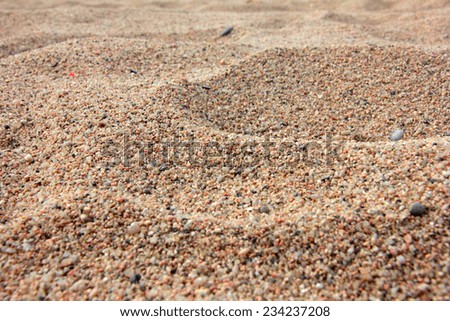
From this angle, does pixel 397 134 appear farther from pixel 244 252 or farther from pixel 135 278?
pixel 135 278

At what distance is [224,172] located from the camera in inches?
80.1

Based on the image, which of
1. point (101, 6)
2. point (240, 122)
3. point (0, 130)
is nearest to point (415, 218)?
point (240, 122)

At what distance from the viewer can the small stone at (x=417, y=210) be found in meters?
1.62

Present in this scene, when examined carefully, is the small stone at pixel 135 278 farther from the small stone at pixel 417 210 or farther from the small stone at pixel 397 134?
the small stone at pixel 397 134

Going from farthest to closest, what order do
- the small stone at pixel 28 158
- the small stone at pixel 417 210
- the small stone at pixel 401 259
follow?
1. the small stone at pixel 28 158
2. the small stone at pixel 417 210
3. the small stone at pixel 401 259

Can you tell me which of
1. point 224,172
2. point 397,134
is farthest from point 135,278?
point 397,134

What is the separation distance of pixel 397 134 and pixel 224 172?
1.03 meters

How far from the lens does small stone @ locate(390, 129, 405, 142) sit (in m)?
2.23

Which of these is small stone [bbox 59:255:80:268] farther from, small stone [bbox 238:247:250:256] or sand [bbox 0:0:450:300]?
small stone [bbox 238:247:250:256]

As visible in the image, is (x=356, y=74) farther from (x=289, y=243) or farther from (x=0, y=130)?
(x=0, y=130)

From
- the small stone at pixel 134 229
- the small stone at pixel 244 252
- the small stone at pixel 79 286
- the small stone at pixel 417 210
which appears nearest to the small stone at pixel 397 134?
the small stone at pixel 417 210

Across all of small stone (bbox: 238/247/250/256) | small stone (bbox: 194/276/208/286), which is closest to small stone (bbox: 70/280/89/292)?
small stone (bbox: 194/276/208/286)

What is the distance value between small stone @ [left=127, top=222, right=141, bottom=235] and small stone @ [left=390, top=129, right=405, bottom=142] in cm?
148

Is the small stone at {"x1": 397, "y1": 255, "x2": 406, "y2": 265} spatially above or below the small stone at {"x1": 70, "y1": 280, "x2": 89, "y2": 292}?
above
